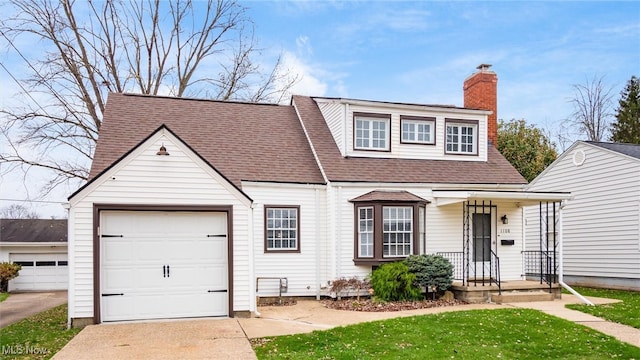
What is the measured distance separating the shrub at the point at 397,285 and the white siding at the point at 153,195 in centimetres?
388

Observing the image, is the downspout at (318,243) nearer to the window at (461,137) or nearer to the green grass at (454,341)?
the green grass at (454,341)

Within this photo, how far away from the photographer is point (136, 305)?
10.8m

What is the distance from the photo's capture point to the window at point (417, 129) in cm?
1603

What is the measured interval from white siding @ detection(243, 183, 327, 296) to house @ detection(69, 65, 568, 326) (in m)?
0.03

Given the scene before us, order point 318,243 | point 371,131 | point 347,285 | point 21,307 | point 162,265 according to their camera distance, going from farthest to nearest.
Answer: point 21,307
point 371,131
point 318,243
point 347,285
point 162,265

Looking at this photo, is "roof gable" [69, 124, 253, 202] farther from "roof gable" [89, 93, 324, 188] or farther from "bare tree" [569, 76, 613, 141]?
"bare tree" [569, 76, 613, 141]

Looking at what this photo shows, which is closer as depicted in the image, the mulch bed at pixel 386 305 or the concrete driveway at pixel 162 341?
the concrete driveway at pixel 162 341

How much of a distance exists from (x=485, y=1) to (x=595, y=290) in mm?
9883

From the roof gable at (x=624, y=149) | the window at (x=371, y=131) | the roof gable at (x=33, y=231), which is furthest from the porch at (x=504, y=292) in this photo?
the roof gable at (x=33, y=231)

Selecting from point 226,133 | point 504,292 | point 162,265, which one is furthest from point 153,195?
point 504,292

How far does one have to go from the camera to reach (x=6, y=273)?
22.3 m

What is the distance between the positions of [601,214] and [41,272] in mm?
24140

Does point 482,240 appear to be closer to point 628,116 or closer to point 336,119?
point 336,119

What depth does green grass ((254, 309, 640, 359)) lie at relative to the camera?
7969 mm
